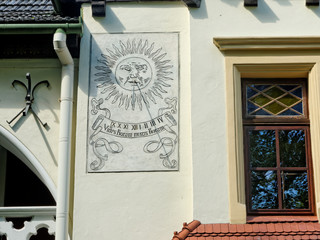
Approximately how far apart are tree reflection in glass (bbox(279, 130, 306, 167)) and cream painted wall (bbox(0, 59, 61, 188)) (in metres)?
2.98

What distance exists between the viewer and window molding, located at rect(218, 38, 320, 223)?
360 inches

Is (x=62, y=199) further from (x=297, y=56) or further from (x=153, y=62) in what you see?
(x=297, y=56)

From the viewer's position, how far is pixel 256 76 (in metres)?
9.81

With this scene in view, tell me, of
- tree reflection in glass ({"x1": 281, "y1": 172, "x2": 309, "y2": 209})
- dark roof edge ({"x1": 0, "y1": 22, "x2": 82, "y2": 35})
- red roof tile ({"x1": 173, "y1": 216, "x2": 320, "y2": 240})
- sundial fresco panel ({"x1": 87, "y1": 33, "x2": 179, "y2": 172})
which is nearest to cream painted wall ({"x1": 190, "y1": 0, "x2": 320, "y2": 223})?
red roof tile ({"x1": 173, "y1": 216, "x2": 320, "y2": 240})

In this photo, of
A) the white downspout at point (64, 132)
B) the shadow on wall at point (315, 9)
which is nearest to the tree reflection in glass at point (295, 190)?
the shadow on wall at point (315, 9)

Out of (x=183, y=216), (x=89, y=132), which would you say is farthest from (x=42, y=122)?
(x=183, y=216)

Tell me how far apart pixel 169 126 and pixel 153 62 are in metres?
0.94

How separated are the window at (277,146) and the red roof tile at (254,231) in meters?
0.34

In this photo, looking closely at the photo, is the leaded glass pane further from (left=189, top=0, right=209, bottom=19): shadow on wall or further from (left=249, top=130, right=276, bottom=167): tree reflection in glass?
(left=189, top=0, right=209, bottom=19): shadow on wall

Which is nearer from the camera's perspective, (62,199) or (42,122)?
(62,199)

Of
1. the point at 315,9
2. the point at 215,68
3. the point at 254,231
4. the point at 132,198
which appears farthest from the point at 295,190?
the point at 315,9

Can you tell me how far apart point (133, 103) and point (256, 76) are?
169 cm

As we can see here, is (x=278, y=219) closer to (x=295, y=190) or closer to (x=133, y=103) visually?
(x=295, y=190)

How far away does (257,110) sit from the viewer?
9.66 metres
